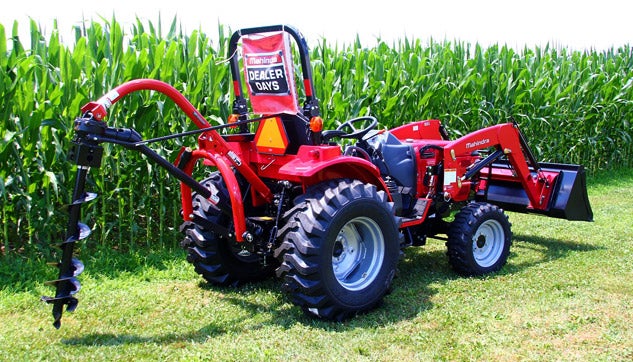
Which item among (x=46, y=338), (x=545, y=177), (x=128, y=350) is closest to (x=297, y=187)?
(x=128, y=350)

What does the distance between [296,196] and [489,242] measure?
214 centimetres

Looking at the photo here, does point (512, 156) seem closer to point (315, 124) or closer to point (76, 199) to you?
point (315, 124)

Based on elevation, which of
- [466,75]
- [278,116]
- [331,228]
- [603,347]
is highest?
[466,75]

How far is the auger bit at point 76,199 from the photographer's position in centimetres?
371

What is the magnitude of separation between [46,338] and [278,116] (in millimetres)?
2181

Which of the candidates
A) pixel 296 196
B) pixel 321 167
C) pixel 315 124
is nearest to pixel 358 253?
pixel 296 196

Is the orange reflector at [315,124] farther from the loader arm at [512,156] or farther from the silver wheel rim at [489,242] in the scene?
the silver wheel rim at [489,242]

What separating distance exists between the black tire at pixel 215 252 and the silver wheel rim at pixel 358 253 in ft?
2.21

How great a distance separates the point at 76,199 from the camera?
3.79m

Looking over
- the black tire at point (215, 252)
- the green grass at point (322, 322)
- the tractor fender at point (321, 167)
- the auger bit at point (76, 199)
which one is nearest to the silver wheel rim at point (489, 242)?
the green grass at point (322, 322)

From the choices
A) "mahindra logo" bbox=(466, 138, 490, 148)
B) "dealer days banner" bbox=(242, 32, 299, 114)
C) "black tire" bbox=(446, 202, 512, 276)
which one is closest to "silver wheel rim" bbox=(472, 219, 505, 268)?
"black tire" bbox=(446, 202, 512, 276)

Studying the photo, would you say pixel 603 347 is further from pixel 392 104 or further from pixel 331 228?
pixel 392 104

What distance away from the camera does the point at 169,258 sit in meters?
5.89

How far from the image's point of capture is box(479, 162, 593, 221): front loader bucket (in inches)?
243
